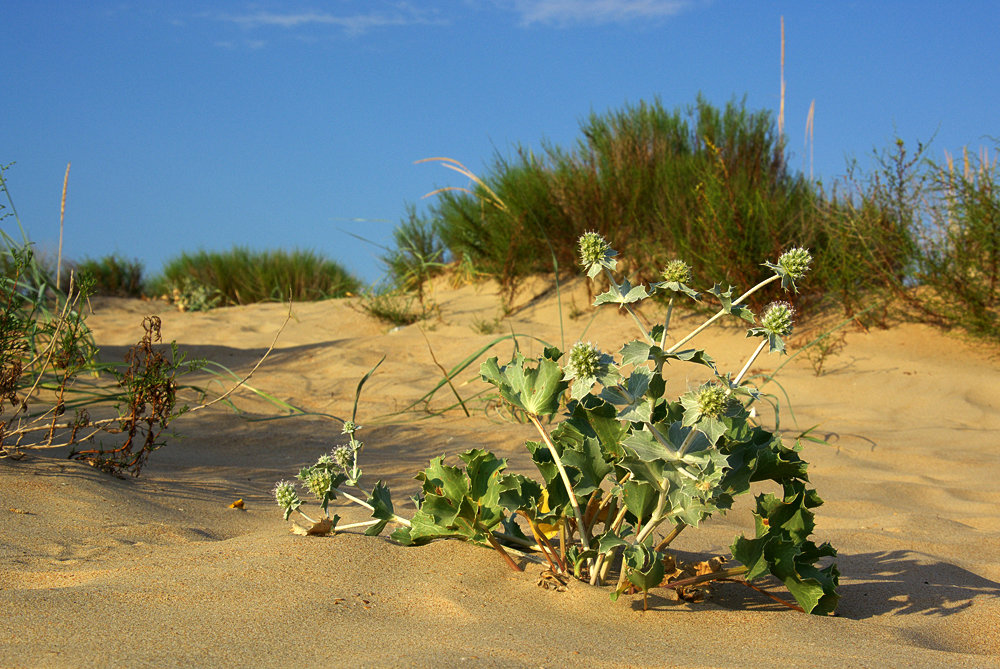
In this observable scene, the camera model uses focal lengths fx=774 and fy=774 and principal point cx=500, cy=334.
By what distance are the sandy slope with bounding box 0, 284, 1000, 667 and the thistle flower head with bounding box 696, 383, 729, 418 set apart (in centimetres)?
47

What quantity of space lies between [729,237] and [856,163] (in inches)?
51.9

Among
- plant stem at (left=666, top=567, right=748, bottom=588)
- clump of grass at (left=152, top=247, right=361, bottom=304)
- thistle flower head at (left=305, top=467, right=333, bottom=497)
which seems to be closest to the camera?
plant stem at (left=666, top=567, right=748, bottom=588)

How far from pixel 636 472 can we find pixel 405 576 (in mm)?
614

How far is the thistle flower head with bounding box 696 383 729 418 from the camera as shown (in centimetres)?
139

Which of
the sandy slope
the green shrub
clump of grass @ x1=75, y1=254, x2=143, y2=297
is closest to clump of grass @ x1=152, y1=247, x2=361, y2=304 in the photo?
clump of grass @ x1=75, y1=254, x2=143, y2=297

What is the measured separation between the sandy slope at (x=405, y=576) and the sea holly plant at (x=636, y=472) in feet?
0.32

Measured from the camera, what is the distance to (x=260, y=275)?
499 inches

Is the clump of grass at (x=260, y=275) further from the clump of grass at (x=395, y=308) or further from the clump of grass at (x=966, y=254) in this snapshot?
the clump of grass at (x=966, y=254)

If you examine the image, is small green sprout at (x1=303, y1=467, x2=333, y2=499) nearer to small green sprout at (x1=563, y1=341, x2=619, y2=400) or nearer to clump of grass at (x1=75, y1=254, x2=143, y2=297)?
small green sprout at (x1=563, y1=341, x2=619, y2=400)

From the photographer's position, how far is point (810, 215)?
22.4 feet

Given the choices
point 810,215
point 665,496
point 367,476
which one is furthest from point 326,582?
point 810,215

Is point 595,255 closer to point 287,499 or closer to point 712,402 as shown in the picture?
point 712,402

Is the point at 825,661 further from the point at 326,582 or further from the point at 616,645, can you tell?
the point at 326,582

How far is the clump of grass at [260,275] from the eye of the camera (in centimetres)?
1279
